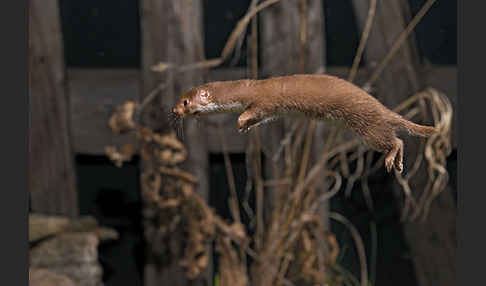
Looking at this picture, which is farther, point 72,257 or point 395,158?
point 72,257

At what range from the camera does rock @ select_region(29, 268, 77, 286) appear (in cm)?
111

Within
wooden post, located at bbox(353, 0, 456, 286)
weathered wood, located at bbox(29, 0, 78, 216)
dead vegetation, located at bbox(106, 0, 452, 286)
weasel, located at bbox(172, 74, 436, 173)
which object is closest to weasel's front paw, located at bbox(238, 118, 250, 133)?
weasel, located at bbox(172, 74, 436, 173)

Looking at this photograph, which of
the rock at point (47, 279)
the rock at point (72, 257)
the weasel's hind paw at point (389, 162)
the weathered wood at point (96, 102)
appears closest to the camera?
the weasel's hind paw at point (389, 162)

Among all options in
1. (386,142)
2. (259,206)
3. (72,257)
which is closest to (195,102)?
(386,142)

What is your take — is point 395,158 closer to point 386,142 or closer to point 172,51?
point 386,142

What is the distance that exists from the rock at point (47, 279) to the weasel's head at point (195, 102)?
75cm

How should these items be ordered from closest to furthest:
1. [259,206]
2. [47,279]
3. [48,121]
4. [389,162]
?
[389,162] < [47,279] < [259,206] < [48,121]

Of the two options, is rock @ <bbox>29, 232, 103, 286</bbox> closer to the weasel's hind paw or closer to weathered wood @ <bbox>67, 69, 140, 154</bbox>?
weathered wood @ <bbox>67, 69, 140, 154</bbox>

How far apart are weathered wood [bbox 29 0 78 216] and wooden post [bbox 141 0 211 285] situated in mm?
212

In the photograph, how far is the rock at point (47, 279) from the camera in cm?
111

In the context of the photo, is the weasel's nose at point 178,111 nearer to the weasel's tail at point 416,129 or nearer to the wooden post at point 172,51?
the weasel's tail at point 416,129

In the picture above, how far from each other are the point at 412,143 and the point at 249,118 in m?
0.91

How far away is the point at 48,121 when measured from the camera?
1.35 meters

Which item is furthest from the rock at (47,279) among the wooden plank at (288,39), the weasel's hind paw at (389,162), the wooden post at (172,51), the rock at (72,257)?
the weasel's hind paw at (389,162)
